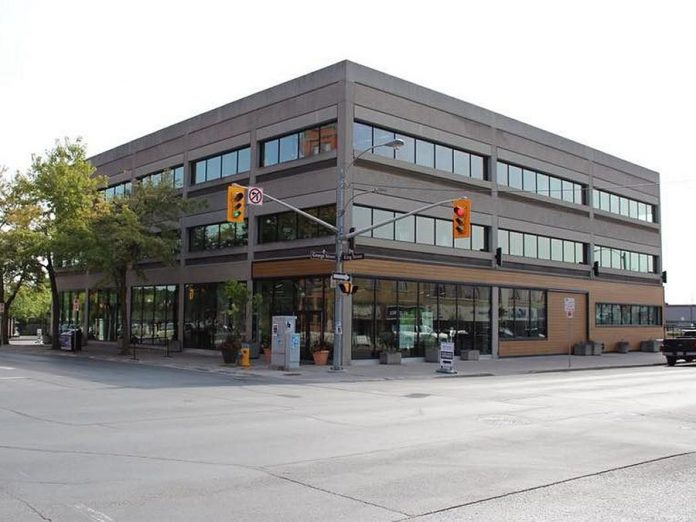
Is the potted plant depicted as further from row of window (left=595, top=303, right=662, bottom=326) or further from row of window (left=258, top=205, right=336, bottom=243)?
row of window (left=595, top=303, right=662, bottom=326)

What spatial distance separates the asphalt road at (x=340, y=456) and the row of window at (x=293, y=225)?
13.1 m

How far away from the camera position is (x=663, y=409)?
15141 millimetres

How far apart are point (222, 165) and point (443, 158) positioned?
11650 millimetres

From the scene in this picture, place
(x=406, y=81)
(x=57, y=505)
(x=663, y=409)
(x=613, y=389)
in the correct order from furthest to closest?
(x=406, y=81)
(x=613, y=389)
(x=663, y=409)
(x=57, y=505)

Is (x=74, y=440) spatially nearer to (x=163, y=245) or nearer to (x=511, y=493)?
(x=511, y=493)

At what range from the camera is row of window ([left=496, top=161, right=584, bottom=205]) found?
3691 centimetres

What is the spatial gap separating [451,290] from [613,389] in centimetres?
1372

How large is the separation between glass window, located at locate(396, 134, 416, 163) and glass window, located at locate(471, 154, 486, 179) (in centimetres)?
462

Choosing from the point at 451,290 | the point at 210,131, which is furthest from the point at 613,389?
the point at 210,131

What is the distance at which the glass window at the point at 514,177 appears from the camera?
37.2m

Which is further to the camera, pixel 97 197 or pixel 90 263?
pixel 97 197

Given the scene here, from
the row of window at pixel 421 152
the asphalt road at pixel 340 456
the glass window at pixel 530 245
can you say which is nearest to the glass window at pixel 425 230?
the row of window at pixel 421 152

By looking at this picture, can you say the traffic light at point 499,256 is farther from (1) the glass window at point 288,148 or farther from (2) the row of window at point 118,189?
(2) the row of window at point 118,189

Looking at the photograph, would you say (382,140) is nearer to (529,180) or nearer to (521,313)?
(529,180)
